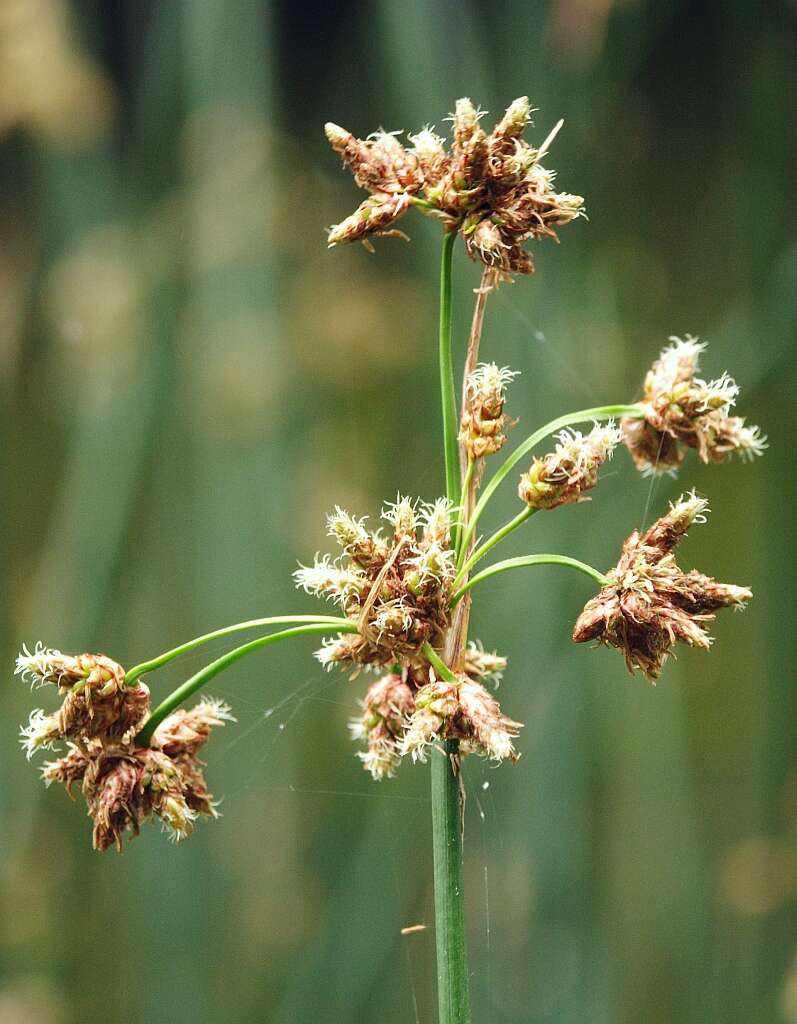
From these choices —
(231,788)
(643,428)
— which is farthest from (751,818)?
(643,428)

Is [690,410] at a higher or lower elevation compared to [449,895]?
higher

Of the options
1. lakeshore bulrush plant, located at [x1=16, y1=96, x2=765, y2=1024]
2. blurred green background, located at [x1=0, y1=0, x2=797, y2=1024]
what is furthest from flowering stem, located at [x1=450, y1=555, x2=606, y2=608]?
blurred green background, located at [x1=0, y1=0, x2=797, y2=1024]

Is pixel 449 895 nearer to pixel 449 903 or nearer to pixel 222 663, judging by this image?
pixel 449 903

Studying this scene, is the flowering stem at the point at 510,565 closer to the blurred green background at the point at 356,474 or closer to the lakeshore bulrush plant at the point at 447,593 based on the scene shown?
the lakeshore bulrush plant at the point at 447,593

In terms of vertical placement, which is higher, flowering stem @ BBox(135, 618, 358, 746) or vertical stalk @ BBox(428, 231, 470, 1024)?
flowering stem @ BBox(135, 618, 358, 746)

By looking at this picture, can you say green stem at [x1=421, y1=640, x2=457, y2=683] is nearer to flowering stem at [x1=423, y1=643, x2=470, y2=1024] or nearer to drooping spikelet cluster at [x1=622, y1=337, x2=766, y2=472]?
flowering stem at [x1=423, y1=643, x2=470, y2=1024]

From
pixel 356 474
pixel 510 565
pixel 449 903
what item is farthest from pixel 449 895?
pixel 356 474
